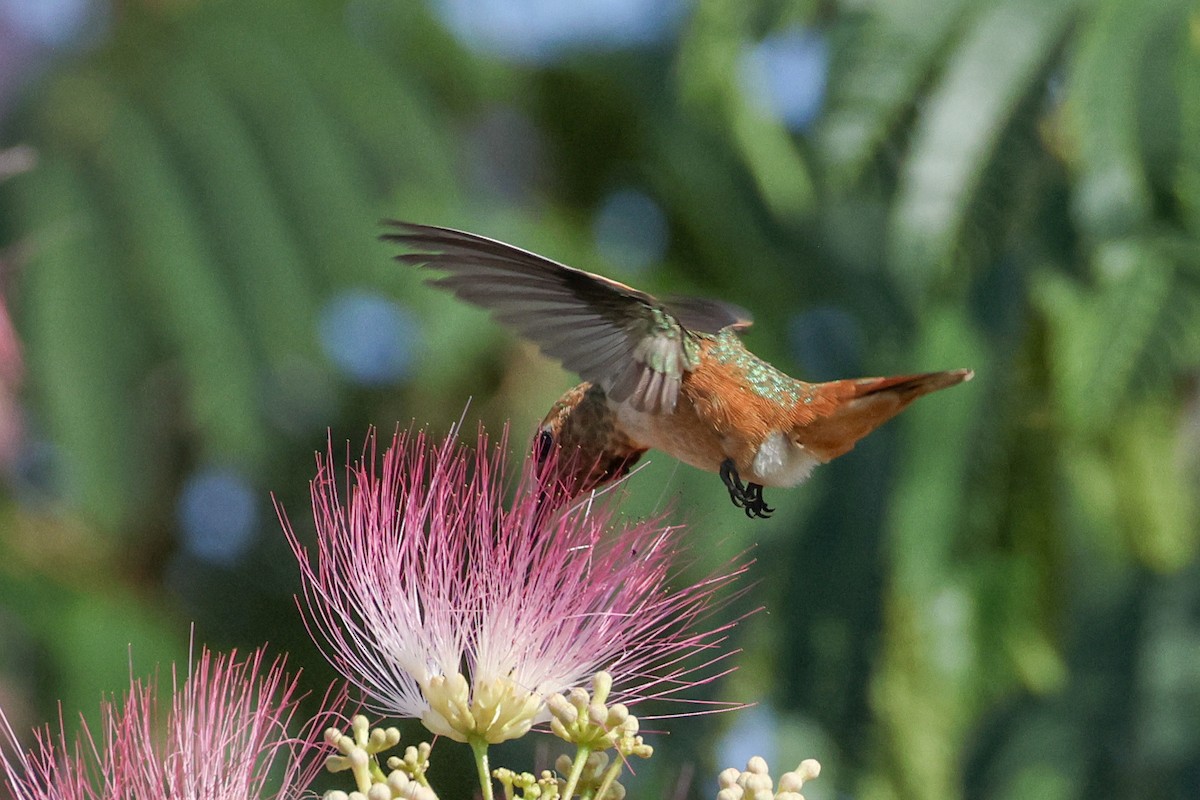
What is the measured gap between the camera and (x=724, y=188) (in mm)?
4922

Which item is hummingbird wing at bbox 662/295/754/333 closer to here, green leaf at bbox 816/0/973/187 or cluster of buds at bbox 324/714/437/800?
green leaf at bbox 816/0/973/187

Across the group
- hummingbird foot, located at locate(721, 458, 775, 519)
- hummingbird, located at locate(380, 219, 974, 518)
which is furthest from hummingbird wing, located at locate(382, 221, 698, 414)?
hummingbird foot, located at locate(721, 458, 775, 519)

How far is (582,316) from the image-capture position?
84.1 inches

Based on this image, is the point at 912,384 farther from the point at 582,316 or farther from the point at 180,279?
the point at 180,279

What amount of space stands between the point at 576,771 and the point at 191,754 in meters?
0.46

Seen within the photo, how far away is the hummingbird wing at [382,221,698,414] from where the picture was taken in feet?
6.52

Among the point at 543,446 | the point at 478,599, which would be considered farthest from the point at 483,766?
the point at 543,446

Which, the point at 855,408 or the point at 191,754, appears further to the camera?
the point at 855,408

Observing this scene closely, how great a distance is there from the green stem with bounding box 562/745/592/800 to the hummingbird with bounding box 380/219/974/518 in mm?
390

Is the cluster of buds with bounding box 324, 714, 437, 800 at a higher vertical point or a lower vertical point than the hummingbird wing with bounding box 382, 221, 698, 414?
lower

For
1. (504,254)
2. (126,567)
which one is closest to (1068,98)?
(504,254)

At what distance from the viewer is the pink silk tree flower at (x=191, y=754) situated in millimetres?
1772

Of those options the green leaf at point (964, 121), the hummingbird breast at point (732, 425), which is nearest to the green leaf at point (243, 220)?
the green leaf at point (964, 121)

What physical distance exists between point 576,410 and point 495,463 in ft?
1.12
